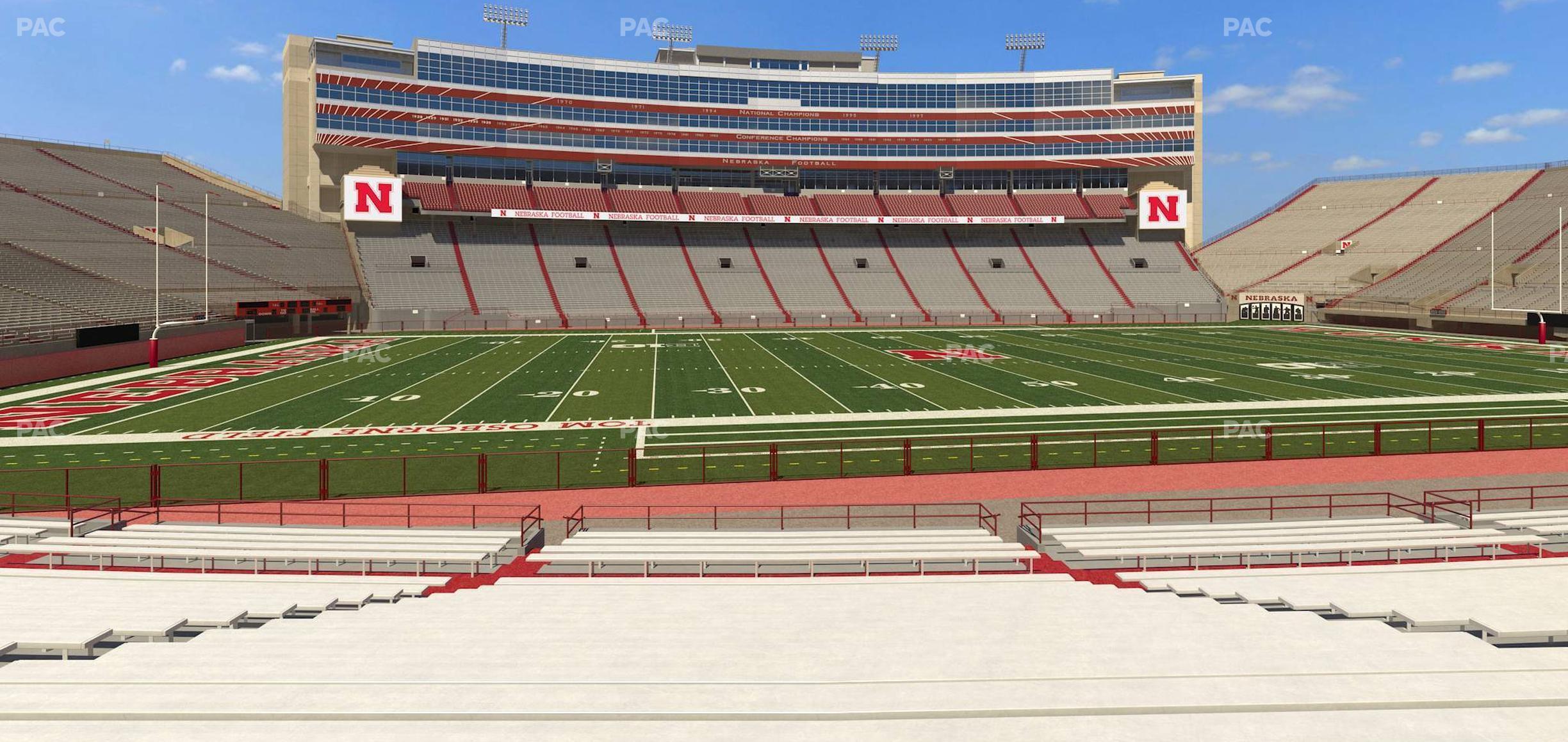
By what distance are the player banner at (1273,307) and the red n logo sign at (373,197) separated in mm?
65411

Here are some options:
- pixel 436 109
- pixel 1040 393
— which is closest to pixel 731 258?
pixel 436 109

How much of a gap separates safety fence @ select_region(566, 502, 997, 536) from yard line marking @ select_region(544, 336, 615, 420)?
36.7 ft

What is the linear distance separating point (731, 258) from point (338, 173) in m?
31.8

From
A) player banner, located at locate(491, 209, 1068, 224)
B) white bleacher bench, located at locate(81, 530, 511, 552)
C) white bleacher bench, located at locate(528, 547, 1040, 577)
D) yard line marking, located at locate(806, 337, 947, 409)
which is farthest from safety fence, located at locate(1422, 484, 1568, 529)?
player banner, located at locate(491, 209, 1068, 224)

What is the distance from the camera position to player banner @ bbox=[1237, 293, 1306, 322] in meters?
69.0

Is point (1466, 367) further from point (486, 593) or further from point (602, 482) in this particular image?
point (486, 593)

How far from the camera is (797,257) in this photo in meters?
79.0

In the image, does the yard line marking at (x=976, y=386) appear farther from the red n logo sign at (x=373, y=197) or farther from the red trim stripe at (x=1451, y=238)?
the red trim stripe at (x=1451, y=238)

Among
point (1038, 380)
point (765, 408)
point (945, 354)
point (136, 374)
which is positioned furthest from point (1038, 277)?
point (136, 374)

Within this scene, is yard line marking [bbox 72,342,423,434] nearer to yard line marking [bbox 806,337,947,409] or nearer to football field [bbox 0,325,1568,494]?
football field [bbox 0,325,1568,494]

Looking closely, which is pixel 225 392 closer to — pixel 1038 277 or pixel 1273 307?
pixel 1038 277

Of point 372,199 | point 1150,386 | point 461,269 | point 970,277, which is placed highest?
point 372,199

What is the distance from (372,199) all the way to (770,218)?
1228 inches

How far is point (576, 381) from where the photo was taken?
3459 cm
